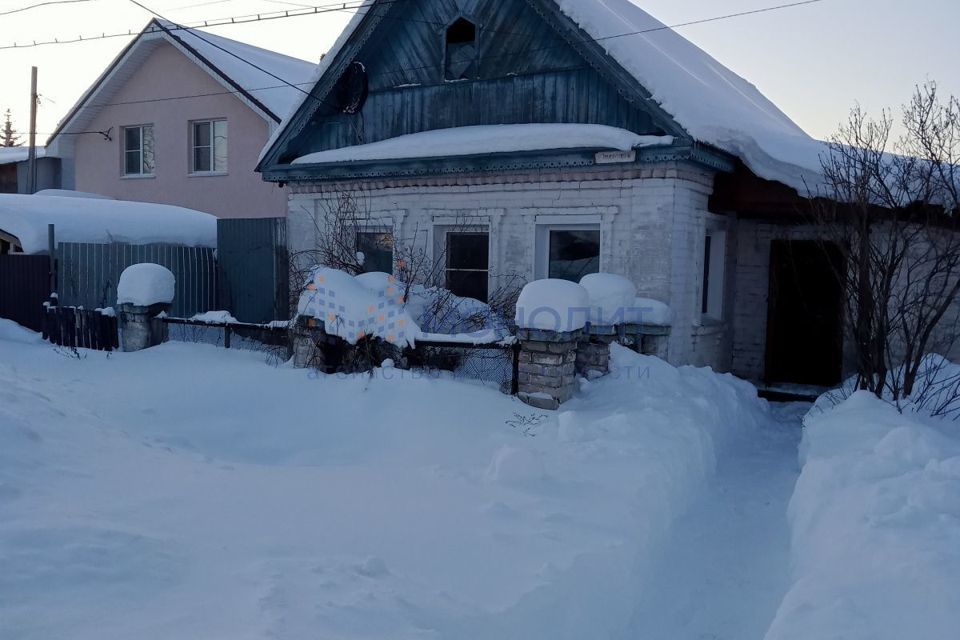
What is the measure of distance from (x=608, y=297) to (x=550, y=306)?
3.97 ft

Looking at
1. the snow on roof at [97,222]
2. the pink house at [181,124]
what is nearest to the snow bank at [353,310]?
the snow on roof at [97,222]

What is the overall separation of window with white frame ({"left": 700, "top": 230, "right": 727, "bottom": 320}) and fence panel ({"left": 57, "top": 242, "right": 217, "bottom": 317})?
330 inches

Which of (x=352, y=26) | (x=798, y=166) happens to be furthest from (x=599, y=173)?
(x=352, y=26)

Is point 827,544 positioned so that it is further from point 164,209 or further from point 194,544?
point 164,209

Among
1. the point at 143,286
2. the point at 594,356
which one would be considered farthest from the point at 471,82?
the point at 143,286

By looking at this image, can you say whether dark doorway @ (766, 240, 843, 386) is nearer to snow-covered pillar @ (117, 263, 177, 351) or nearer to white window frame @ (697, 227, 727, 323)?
white window frame @ (697, 227, 727, 323)

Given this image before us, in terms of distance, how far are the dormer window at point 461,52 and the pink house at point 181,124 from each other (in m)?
7.44

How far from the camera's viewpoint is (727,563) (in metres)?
4.86

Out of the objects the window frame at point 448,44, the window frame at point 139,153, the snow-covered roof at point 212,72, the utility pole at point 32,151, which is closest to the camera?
the window frame at point 448,44

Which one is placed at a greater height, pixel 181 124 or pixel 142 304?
pixel 181 124

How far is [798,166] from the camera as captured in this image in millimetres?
9023

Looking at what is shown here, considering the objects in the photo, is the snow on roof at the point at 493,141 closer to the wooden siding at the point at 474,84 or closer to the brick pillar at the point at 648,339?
the wooden siding at the point at 474,84

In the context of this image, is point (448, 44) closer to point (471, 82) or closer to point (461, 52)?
point (461, 52)

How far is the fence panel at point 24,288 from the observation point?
12.8 meters
